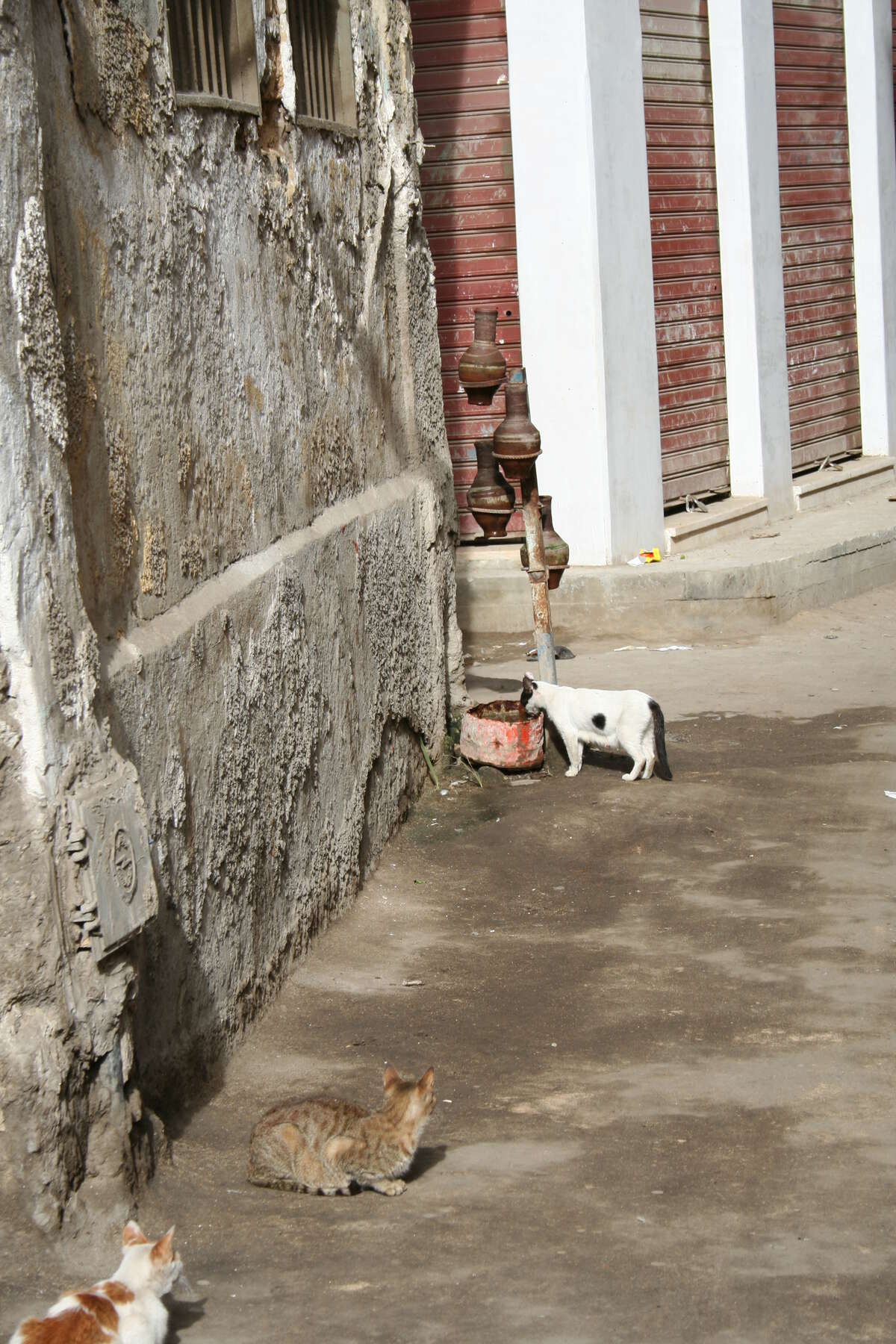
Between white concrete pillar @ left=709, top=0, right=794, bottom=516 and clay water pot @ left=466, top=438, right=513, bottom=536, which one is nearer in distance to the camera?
clay water pot @ left=466, top=438, right=513, bottom=536

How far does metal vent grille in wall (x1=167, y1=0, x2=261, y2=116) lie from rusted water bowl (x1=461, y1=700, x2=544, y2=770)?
311cm

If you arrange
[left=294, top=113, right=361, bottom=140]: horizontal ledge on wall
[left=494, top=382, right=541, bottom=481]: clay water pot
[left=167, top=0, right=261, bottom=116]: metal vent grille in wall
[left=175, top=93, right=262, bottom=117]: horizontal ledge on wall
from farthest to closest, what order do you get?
[left=494, top=382, right=541, bottom=481]: clay water pot → [left=294, top=113, right=361, bottom=140]: horizontal ledge on wall → [left=167, top=0, right=261, bottom=116]: metal vent grille in wall → [left=175, top=93, right=262, bottom=117]: horizontal ledge on wall

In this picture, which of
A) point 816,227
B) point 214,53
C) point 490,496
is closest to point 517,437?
point 490,496

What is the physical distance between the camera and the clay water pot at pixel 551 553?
7.41 meters

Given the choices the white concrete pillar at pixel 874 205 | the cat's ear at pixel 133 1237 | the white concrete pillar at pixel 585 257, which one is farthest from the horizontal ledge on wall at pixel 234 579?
A: the white concrete pillar at pixel 874 205

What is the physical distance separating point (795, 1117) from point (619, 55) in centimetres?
819

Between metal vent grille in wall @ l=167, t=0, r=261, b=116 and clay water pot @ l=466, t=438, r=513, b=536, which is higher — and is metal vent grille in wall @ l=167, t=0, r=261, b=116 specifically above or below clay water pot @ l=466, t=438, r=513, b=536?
above

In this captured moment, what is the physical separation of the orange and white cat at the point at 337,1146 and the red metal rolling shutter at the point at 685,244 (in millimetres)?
8218

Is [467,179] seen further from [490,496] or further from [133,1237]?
[133,1237]

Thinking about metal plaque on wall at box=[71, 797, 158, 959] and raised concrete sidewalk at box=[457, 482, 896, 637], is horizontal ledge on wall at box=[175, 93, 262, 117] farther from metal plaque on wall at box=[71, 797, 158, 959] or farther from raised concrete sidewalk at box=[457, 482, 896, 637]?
raised concrete sidewalk at box=[457, 482, 896, 637]

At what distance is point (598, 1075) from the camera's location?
415cm

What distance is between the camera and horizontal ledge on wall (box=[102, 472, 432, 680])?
3633 mm

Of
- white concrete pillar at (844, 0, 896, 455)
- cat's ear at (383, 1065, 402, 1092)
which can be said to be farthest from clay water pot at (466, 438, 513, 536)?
white concrete pillar at (844, 0, 896, 455)

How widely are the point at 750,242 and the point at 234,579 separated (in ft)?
27.2
